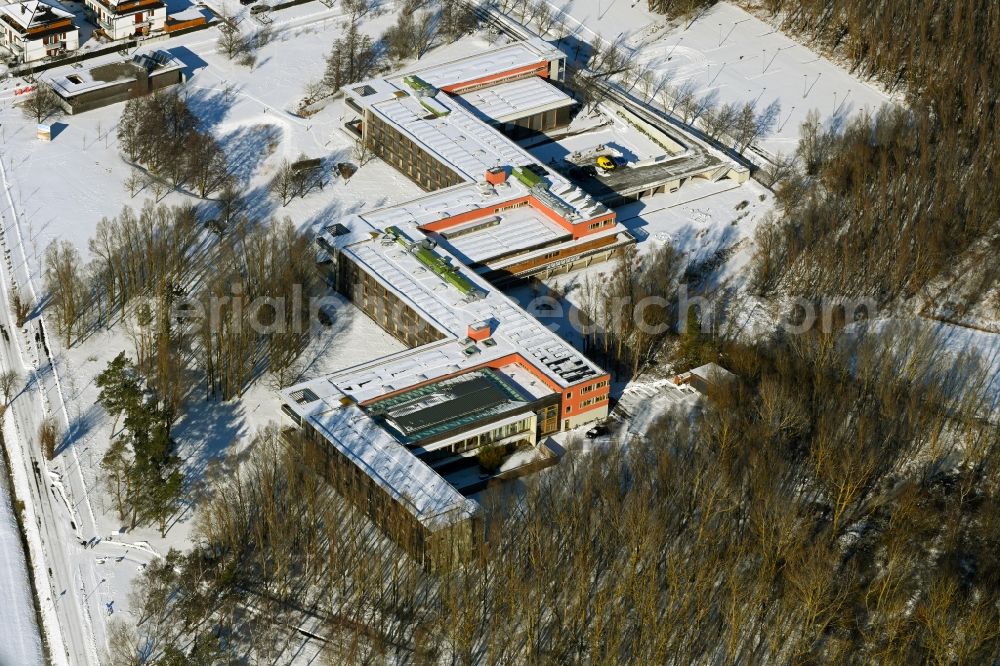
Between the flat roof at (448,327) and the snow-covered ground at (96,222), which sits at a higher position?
the flat roof at (448,327)

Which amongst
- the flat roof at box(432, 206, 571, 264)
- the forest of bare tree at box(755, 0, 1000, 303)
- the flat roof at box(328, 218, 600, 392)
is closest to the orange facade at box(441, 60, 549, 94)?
the flat roof at box(432, 206, 571, 264)

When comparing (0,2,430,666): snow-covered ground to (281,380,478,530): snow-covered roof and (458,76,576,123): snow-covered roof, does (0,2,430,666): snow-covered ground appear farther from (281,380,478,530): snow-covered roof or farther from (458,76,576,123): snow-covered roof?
(458,76,576,123): snow-covered roof

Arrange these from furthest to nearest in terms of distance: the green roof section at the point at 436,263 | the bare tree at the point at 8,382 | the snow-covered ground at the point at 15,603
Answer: the green roof section at the point at 436,263
the bare tree at the point at 8,382
the snow-covered ground at the point at 15,603

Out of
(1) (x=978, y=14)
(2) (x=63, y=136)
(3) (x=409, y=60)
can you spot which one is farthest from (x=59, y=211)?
(1) (x=978, y=14)

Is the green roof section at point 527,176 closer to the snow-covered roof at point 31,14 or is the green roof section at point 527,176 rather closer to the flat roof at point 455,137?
the flat roof at point 455,137

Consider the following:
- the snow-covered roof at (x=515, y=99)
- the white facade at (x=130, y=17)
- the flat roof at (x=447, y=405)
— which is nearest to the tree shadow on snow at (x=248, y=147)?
the snow-covered roof at (x=515, y=99)

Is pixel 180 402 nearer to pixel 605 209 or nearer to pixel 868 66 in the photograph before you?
pixel 605 209
